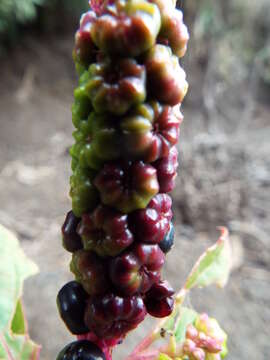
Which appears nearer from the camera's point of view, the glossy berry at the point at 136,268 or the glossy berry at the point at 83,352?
the glossy berry at the point at 136,268

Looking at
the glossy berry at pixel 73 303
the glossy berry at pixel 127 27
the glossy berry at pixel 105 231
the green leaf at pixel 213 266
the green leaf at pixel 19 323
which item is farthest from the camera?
the green leaf at pixel 213 266

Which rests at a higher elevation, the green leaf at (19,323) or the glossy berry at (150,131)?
the glossy berry at (150,131)

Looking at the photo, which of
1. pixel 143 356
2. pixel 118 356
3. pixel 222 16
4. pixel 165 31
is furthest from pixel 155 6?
pixel 222 16

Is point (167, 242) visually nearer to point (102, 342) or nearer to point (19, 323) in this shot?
point (102, 342)

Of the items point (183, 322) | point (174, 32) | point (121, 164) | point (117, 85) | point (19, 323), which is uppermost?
point (174, 32)

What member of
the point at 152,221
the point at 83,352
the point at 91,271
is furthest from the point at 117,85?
the point at 83,352

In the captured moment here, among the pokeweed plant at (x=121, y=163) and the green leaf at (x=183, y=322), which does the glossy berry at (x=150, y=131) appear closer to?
the pokeweed plant at (x=121, y=163)

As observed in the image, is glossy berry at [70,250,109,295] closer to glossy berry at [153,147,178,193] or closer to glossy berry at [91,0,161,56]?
glossy berry at [153,147,178,193]

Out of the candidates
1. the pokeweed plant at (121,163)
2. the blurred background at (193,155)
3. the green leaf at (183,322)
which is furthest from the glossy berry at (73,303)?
the blurred background at (193,155)
